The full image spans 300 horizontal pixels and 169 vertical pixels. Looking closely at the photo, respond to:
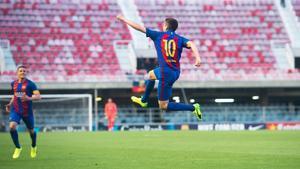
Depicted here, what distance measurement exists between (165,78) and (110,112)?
23373 mm

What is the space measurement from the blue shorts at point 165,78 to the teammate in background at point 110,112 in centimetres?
2277

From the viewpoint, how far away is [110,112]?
36.9 m

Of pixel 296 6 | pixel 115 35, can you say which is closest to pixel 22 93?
pixel 115 35

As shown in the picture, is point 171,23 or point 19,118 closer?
point 171,23

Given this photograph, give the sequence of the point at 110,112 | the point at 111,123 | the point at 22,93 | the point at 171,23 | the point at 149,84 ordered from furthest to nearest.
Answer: the point at 111,123 < the point at 110,112 < the point at 22,93 < the point at 149,84 < the point at 171,23

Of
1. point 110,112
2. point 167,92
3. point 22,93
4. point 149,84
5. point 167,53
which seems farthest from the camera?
point 110,112

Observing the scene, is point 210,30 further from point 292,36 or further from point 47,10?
point 47,10

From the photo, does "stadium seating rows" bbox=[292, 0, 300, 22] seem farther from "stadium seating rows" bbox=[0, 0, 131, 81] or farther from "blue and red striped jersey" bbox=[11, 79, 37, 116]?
"blue and red striped jersey" bbox=[11, 79, 37, 116]

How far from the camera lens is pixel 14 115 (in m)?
15.9

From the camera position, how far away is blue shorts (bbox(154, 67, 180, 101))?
13.7 meters

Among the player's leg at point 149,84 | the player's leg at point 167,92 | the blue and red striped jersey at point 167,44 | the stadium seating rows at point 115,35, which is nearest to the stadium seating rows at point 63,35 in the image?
the stadium seating rows at point 115,35

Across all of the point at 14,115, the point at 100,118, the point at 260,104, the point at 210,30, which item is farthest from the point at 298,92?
the point at 14,115

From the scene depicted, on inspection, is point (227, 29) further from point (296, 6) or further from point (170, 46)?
point (170, 46)

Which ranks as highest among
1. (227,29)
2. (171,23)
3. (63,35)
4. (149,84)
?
(227,29)
